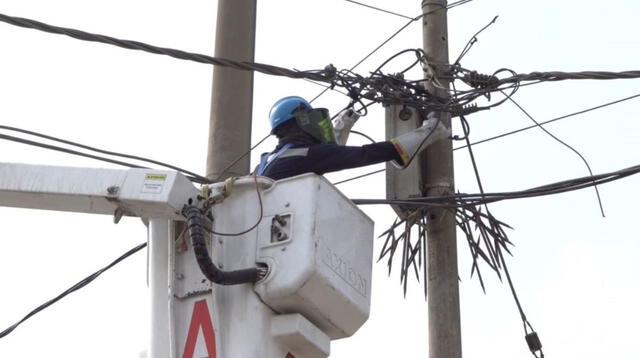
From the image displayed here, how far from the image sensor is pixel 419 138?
7770mm

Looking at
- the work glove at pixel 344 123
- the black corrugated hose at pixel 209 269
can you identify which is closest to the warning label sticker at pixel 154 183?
the black corrugated hose at pixel 209 269

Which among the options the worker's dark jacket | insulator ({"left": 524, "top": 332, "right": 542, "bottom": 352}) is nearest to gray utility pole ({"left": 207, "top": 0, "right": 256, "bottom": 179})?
the worker's dark jacket

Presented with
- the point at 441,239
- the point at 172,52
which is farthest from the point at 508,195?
the point at 172,52

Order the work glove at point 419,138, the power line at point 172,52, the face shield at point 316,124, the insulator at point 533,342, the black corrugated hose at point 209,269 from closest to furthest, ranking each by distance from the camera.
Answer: the black corrugated hose at point 209,269 → the power line at point 172,52 → the face shield at point 316,124 → the work glove at point 419,138 → the insulator at point 533,342

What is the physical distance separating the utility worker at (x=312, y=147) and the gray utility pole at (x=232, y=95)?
54 centimetres

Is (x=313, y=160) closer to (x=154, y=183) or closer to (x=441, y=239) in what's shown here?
(x=154, y=183)

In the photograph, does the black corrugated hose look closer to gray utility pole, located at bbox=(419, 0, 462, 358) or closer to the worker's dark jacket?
the worker's dark jacket

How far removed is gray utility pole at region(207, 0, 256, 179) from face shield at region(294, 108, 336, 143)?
27.7 inches

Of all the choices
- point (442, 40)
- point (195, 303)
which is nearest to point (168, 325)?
point (195, 303)

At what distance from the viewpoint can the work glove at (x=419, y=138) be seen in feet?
24.3

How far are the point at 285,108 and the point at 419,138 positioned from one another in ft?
3.04

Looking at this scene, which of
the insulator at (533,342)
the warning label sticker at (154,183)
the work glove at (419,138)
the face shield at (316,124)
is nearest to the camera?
the warning label sticker at (154,183)

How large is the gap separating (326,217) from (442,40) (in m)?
3.12

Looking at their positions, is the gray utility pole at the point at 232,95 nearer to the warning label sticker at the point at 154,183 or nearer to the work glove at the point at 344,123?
the work glove at the point at 344,123
